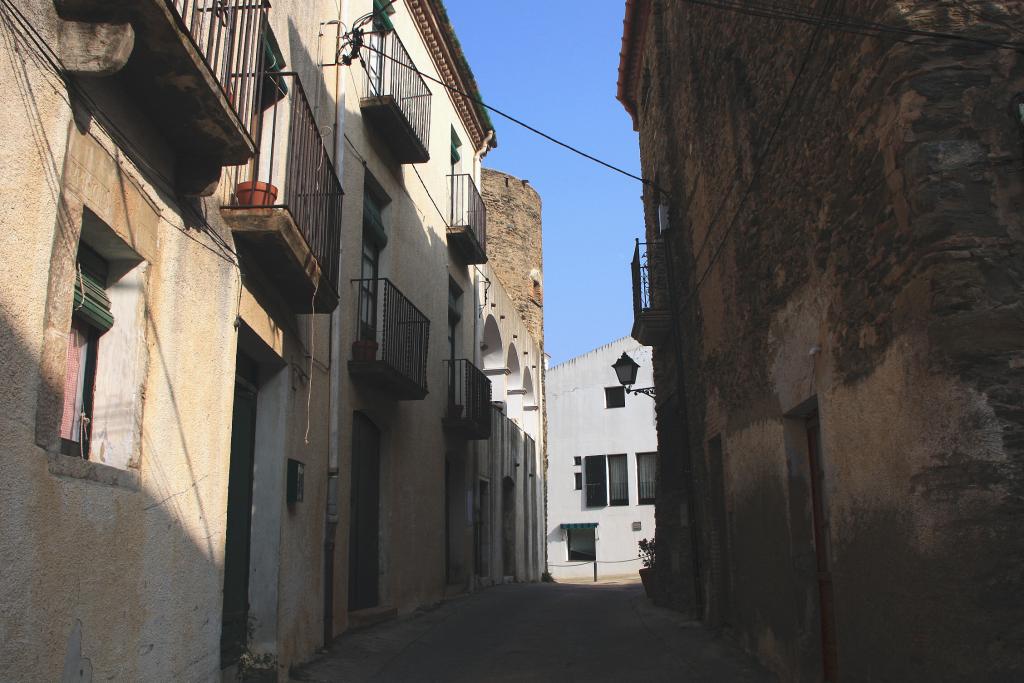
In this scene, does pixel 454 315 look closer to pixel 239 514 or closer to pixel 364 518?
pixel 364 518

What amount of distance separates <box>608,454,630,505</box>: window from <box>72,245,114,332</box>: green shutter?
29954 millimetres

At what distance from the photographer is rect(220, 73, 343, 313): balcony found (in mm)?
6488

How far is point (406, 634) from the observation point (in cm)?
1029

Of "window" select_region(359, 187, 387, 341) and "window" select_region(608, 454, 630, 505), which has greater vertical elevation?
"window" select_region(359, 187, 387, 341)

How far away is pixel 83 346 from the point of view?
188 inches

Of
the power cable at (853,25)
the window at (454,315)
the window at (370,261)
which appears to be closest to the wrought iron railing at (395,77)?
the window at (370,261)

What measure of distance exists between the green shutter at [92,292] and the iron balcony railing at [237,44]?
4.29ft

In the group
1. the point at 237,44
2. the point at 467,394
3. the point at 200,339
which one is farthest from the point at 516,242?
the point at 200,339

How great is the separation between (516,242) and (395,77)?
15.3 meters

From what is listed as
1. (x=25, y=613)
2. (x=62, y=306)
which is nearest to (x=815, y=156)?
(x=62, y=306)

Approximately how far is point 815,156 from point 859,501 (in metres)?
2.39

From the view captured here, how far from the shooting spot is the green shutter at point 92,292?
181 inches

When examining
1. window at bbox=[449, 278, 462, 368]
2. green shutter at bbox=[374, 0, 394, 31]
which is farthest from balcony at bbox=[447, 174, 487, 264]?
green shutter at bbox=[374, 0, 394, 31]

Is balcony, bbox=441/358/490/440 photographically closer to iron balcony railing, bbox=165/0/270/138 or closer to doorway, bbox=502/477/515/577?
doorway, bbox=502/477/515/577
